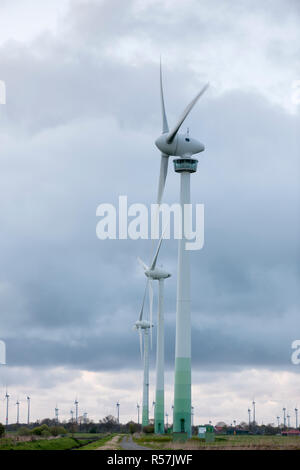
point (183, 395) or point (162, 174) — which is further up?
point (162, 174)

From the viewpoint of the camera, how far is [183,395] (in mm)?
95312

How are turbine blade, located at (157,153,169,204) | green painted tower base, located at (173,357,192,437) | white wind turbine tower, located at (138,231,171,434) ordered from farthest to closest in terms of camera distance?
white wind turbine tower, located at (138,231,171,434), turbine blade, located at (157,153,169,204), green painted tower base, located at (173,357,192,437)

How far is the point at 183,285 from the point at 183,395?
12832mm

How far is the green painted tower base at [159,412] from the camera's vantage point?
16212 cm

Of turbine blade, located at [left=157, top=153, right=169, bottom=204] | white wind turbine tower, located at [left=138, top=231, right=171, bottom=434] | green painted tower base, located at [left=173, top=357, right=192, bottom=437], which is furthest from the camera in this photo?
white wind turbine tower, located at [left=138, top=231, right=171, bottom=434]

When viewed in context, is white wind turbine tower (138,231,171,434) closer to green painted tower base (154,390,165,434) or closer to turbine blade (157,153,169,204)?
green painted tower base (154,390,165,434)

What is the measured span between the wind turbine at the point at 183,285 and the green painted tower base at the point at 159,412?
66.9m

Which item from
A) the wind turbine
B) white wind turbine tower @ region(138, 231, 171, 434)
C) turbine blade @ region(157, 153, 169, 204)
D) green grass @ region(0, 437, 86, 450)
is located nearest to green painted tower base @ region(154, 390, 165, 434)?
white wind turbine tower @ region(138, 231, 171, 434)

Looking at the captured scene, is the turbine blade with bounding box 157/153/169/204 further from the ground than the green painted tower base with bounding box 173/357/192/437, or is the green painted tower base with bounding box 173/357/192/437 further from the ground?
the turbine blade with bounding box 157/153/169/204

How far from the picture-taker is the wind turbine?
9538cm

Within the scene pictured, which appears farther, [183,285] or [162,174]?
[162,174]

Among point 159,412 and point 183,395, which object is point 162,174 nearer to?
point 183,395

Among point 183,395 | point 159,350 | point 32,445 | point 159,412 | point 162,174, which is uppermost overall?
point 162,174

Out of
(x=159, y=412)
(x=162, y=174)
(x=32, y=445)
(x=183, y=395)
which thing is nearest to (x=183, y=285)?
(x=183, y=395)
